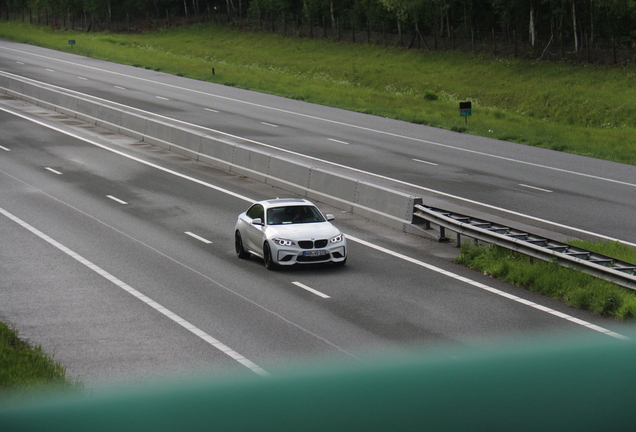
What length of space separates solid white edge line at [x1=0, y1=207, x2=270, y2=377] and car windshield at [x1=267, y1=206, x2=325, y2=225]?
3.60 m

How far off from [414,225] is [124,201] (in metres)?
9.02

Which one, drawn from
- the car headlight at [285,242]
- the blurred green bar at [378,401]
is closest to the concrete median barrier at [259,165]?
the car headlight at [285,242]

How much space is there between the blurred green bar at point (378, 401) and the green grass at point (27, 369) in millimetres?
462

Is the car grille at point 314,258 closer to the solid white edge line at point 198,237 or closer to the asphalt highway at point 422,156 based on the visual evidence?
the solid white edge line at point 198,237

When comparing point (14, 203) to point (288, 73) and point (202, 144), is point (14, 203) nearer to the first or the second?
point (202, 144)

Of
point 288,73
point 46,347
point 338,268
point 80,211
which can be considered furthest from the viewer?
point 288,73

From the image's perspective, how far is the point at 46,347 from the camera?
1270 cm

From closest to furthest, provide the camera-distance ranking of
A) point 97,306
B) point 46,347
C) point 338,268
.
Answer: point 46,347 < point 97,306 < point 338,268

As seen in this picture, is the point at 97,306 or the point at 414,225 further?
the point at 414,225

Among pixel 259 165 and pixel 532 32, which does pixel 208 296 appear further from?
pixel 532 32

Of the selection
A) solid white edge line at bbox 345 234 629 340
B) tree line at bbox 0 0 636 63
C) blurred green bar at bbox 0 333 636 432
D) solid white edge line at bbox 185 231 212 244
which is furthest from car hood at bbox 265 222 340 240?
tree line at bbox 0 0 636 63

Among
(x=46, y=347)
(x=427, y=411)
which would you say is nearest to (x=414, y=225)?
(x=46, y=347)

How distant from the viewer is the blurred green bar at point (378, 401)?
8.91 metres

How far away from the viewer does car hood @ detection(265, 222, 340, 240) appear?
17.5 meters
